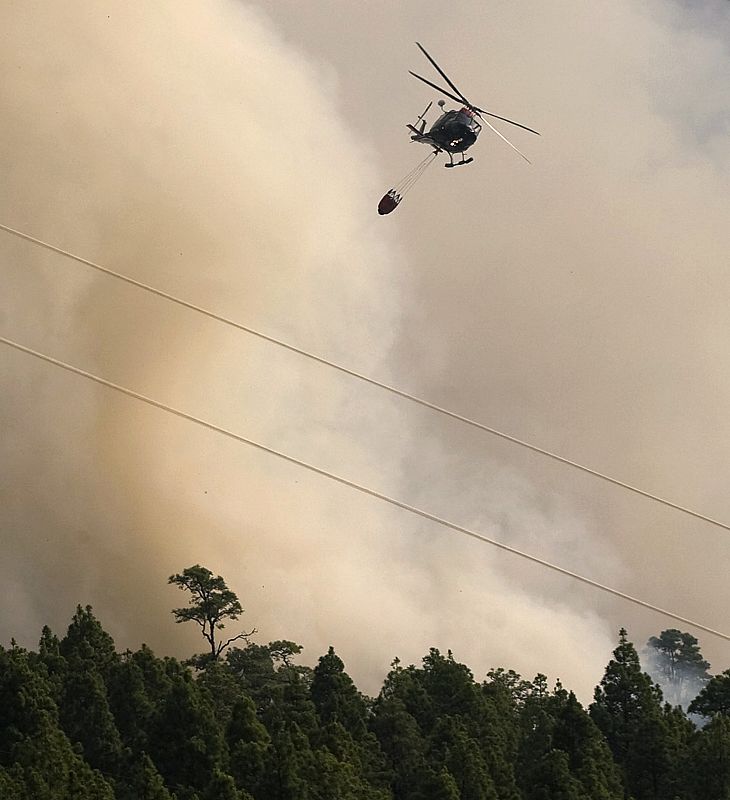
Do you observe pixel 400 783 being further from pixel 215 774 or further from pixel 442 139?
pixel 442 139

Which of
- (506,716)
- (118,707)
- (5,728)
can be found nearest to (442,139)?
(506,716)

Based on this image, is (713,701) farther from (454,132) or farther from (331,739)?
(454,132)

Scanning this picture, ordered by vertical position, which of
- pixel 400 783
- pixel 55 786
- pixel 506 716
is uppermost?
pixel 506 716

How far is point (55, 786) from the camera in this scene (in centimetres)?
3975

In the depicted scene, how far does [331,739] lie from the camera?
46406mm

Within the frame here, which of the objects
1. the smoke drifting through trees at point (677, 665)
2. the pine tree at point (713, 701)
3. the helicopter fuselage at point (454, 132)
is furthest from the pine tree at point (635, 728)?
the smoke drifting through trees at point (677, 665)

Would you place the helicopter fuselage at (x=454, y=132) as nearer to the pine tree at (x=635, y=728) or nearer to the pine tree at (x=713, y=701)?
the pine tree at (x=635, y=728)

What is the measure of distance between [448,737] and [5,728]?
13943mm

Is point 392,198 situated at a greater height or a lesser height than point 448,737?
greater

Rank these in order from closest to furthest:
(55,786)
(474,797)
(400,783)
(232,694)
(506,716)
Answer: (55,786)
(474,797)
(400,783)
(506,716)
(232,694)

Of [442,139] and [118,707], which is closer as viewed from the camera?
[118,707]

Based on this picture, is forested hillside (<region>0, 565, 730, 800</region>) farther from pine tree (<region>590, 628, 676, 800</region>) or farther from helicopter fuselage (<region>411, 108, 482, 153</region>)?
helicopter fuselage (<region>411, 108, 482, 153</region>)

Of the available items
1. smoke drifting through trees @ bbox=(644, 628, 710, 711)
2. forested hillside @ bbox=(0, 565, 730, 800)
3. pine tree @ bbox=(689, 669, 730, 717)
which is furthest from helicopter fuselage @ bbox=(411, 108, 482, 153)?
smoke drifting through trees @ bbox=(644, 628, 710, 711)

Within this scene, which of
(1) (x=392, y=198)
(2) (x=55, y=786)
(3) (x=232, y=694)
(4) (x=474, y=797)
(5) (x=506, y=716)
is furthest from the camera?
(1) (x=392, y=198)
